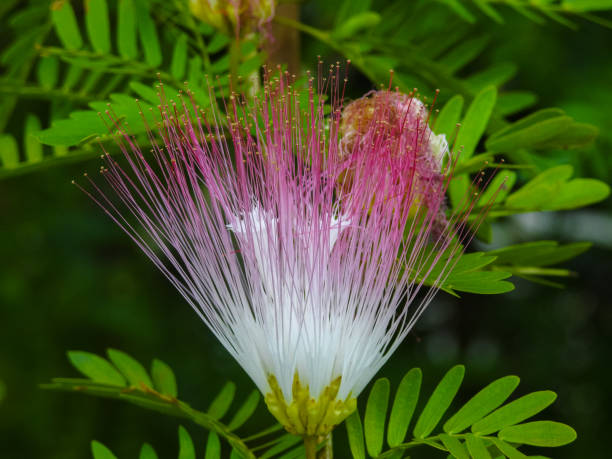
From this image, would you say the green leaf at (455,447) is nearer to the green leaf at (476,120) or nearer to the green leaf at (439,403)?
Result: the green leaf at (439,403)

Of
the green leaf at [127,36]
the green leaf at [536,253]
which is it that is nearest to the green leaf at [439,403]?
the green leaf at [536,253]

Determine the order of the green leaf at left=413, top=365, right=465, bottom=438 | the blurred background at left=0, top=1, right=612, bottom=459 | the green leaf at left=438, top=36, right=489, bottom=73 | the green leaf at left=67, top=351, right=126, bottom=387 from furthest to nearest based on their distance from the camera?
the blurred background at left=0, top=1, right=612, bottom=459 < the green leaf at left=438, top=36, right=489, bottom=73 < the green leaf at left=67, top=351, right=126, bottom=387 < the green leaf at left=413, top=365, right=465, bottom=438

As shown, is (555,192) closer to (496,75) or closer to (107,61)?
(496,75)

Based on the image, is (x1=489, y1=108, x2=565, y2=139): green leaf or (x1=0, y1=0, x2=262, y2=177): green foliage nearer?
(x1=489, y1=108, x2=565, y2=139): green leaf

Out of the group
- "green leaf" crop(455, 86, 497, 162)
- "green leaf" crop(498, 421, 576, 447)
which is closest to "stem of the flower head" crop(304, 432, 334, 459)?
"green leaf" crop(498, 421, 576, 447)

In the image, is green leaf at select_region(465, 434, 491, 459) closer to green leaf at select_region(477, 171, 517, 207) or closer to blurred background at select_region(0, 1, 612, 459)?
green leaf at select_region(477, 171, 517, 207)

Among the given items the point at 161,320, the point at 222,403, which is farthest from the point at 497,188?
the point at 161,320

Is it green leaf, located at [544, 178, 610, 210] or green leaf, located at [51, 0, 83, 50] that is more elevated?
green leaf, located at [51, 0, 83, 50]
